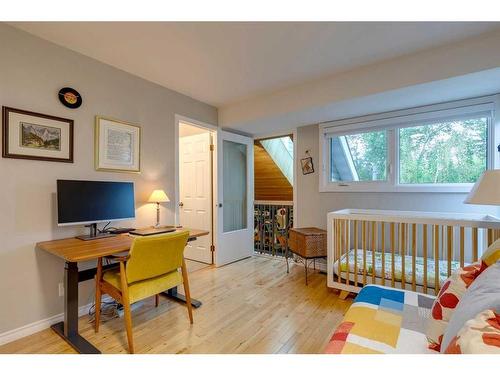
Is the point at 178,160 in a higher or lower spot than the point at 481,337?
higher

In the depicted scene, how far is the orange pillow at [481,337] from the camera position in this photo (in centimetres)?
58

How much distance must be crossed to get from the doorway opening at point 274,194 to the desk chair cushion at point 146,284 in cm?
251

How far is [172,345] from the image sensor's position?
1753 millimetres

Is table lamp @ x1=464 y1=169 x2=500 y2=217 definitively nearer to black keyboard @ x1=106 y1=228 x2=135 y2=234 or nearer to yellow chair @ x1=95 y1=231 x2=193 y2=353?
yellow chair @ x1=95 y1=231 x2=193 y2=353

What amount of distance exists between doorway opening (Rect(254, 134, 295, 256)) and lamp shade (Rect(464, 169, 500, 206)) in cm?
265

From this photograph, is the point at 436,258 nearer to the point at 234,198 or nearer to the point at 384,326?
the point at 384,326

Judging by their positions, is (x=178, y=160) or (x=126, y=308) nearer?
(x=126, y=308)

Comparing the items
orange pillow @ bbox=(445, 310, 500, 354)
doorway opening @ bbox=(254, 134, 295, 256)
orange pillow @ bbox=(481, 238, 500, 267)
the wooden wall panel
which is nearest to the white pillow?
orange pillow @ bbox=(445, 310, 500, 354)

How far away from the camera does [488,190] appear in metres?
1.51

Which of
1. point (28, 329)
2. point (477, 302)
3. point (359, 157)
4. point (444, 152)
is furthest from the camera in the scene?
point (359, 157)

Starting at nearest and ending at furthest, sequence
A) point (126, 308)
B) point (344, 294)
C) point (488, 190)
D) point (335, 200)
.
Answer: point (488, 190)
point (126, 308)
point (344, 294)
point (335, 200)

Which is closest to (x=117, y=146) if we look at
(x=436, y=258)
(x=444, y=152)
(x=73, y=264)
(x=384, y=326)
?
(x=73, y=264)

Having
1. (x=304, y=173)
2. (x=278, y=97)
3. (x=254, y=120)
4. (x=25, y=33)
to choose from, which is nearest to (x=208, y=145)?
(x=254, y=120)

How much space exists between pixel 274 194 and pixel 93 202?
3196 millimetres
